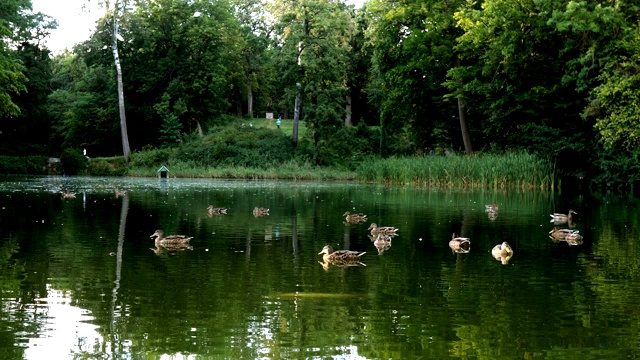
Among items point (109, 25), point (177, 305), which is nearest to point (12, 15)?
point (109, 25)

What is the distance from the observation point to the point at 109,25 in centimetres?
6706

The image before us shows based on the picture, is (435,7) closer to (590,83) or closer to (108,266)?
(590,83)

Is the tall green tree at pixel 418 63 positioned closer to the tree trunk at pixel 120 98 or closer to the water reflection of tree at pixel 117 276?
the tree trunk at pixel 120 98

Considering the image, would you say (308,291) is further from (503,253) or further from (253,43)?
(253,43)

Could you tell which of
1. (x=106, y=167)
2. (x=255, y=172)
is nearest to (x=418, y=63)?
(x=255, y=172)

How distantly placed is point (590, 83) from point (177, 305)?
35.9 metres

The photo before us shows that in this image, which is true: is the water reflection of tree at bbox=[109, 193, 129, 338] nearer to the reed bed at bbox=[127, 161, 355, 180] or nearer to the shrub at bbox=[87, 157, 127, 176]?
the reed bed at bbox=[127, 161, 355, 180]

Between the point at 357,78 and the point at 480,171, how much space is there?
40.1 meters

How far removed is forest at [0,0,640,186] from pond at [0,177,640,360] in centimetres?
2130

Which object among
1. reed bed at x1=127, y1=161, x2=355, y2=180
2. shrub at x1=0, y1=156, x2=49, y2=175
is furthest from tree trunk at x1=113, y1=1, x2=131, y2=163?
shrub at x1=0, y1=156, x2=49, y2=175

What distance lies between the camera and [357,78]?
80.9 meters

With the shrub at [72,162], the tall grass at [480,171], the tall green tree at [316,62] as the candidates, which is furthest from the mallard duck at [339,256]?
the shrub at [72,162]

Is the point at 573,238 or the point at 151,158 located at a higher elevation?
the point at 151,158

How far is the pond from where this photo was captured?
8.33 m
